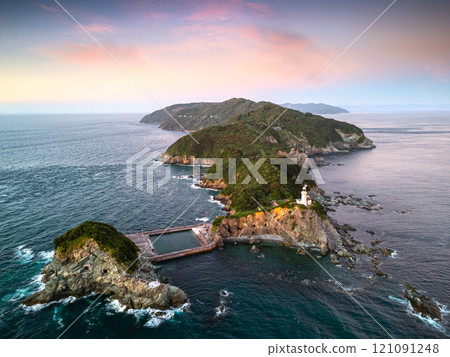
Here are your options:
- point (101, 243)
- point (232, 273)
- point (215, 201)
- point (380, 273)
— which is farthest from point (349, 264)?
point (215, 201)

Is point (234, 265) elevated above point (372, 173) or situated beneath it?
situated beneath

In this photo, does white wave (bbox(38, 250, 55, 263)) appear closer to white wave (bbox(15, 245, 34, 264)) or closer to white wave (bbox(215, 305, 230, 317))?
white wave (bbox(15, 245, 34, 264))

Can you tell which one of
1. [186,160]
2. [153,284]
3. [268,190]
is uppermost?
[186,160]

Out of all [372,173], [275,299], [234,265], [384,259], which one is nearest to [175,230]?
[234,265]

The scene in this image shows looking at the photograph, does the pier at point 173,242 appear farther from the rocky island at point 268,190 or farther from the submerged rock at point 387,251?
the submerged rock at point 387,251

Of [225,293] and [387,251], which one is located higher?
[387,251]

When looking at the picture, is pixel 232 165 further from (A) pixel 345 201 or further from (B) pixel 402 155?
(B) pixel 402 155

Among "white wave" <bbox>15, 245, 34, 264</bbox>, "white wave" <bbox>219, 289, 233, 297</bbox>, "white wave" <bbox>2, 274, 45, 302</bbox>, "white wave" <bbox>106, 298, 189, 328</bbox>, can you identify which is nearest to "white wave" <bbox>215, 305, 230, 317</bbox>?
"white wave" <bbox>219, 289, 233, 297</bbox>

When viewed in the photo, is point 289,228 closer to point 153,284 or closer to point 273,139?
point 153,284
